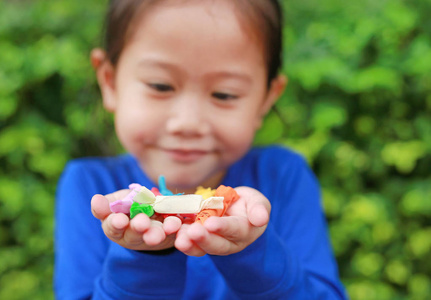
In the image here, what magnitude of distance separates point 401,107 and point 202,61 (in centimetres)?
108

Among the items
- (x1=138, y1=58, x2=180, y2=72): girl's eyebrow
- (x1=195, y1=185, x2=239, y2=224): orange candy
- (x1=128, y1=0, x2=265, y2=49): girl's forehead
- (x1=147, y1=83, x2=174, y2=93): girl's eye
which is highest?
(x1=128, y1=0, x2=265, y2=49): girl's forehead

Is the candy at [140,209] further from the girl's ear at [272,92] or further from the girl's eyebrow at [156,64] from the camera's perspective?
the girl's ear at [272,92]

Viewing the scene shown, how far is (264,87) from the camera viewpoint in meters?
1.19

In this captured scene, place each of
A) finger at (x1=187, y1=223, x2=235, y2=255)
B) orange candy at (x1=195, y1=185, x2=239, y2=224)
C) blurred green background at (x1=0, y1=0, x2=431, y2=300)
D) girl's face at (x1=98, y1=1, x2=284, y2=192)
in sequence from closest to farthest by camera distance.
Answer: finger at (x1=187, y1=223, x2=235, y2=255), orange candy at (x1=195, y1=185, x2=239, y2=224), girl's face at (x1=98, y1=1, x2=284, y2=192), blurred green background at (x1=0, y1=0, x2=431, y2=300)

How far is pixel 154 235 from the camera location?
59 cm

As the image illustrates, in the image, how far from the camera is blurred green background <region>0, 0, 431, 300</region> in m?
1.72

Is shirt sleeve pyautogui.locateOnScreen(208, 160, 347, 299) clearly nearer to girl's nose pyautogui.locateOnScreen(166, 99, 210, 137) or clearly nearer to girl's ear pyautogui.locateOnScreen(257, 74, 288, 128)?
girl's ear pyautogui.locateOnScreen(257, 74, 288, 128)

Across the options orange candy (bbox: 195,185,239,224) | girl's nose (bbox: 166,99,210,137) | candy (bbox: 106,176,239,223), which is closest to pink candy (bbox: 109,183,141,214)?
candy (bbox: 106,176,239,223)

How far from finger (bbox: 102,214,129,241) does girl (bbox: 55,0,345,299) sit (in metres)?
0.12

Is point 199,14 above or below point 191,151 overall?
above

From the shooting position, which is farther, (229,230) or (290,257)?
(290,257)

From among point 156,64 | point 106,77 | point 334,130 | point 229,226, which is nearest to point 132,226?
point 229,226

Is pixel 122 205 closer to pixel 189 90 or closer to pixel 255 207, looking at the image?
pixel 255 207

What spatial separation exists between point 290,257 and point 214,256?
209mm
